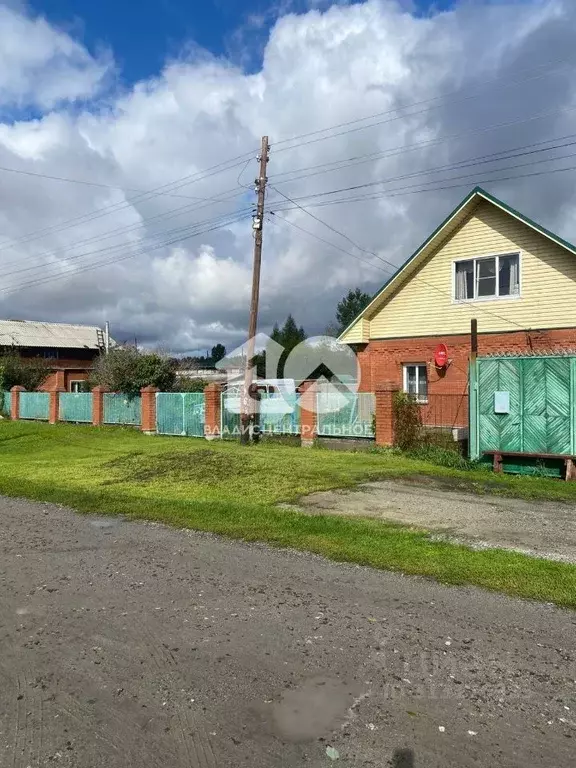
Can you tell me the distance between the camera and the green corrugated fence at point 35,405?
2938 centimetres

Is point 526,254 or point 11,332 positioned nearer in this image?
point 526,254

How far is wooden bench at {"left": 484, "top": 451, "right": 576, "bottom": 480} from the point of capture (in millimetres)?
12023

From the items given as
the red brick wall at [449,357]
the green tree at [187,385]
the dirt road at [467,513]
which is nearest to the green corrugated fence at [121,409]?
the green tree at [187,385]

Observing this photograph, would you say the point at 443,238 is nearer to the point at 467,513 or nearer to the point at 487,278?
the point at 487,278

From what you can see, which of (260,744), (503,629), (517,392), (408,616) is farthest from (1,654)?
(517,392)

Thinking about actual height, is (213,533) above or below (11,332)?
below

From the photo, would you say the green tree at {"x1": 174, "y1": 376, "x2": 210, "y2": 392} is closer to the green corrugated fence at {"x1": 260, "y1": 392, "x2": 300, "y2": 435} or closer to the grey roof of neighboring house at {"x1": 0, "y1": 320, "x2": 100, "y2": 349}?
the green corrugated fence at {"x1": 260, "y1": 392, "x2": 300, "y2": 435}

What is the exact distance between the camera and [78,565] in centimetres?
615

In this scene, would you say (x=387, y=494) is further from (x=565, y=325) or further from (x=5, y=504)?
(x=565, y=325)

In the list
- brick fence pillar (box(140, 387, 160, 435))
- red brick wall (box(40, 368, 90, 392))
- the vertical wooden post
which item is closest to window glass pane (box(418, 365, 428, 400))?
the vertical wooden post

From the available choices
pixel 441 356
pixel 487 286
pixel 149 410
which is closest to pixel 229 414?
pixel 149 410

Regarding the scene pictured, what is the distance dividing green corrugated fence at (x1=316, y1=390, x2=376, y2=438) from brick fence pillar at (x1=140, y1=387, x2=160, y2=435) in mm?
7611

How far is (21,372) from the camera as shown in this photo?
37.2 metres

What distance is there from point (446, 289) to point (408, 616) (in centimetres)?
1640
